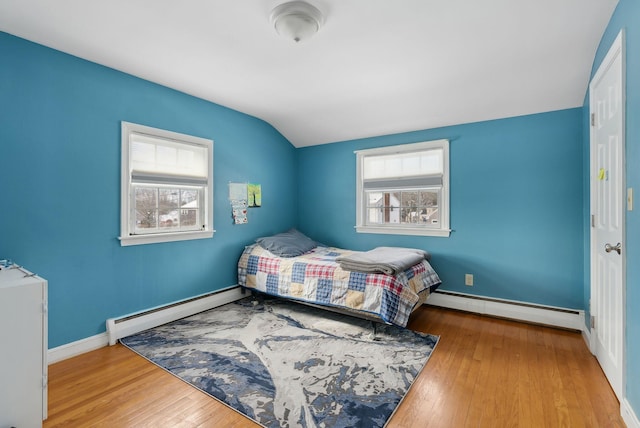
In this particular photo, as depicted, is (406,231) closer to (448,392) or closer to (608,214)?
(608,214)

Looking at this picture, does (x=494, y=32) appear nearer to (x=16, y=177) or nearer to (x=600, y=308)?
(x=600, y=308)

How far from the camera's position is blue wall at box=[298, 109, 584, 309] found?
112 inches

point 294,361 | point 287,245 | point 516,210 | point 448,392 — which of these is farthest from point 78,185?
point 516,210

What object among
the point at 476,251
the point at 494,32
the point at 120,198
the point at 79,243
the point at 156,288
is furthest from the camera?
the point at 476,251

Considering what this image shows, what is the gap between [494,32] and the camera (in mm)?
2061

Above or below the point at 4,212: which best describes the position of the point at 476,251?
below

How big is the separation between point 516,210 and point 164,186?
11.6 ft

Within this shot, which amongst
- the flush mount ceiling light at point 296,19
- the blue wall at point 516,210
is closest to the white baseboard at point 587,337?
the blue wall at point 516,210

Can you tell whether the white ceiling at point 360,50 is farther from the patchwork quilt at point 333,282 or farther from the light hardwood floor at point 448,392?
the light hardwood floor at point 448,392

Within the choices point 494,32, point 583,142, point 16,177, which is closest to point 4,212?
point 16,177

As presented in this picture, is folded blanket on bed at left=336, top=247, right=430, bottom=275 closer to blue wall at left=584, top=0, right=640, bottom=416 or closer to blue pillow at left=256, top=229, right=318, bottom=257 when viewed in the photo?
blue pillow at left=256, top=229, right=318, bottom=257

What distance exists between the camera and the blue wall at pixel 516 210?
286cm

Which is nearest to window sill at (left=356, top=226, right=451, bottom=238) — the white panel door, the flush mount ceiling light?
the white panel door

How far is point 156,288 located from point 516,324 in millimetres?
3476
